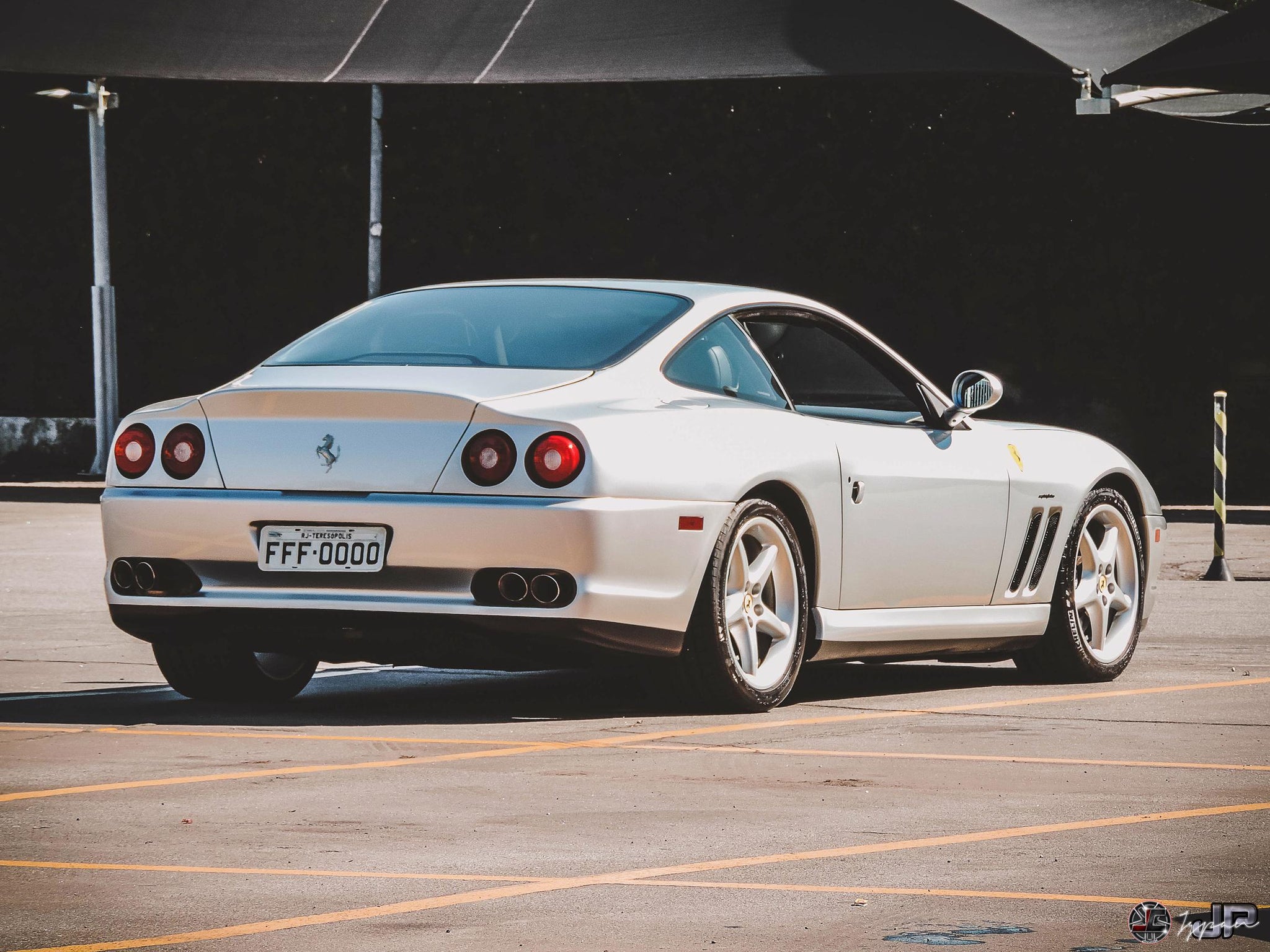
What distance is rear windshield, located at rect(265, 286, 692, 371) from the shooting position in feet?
25.2

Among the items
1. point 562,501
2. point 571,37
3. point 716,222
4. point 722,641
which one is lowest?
point 722,641

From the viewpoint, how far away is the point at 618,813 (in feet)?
18.7

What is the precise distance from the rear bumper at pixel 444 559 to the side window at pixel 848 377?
4.06 feet

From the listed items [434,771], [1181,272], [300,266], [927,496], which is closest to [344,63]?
[300,266]

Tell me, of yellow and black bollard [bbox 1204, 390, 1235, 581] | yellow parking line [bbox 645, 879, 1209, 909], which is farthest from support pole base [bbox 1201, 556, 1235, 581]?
yellow parking line [bbox 645, 879, 1209, 909]

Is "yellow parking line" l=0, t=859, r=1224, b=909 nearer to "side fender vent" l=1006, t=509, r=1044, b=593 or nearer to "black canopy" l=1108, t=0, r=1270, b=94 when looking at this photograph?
"side fender vent" l=1006, t=509, r=1044, b=593

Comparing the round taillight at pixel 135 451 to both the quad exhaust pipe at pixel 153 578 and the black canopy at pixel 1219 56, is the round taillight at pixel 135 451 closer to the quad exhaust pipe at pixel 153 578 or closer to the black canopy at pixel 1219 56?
the quad exhaust pipe at pixel 153 578

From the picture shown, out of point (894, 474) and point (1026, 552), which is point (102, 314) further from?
point (894, 474)

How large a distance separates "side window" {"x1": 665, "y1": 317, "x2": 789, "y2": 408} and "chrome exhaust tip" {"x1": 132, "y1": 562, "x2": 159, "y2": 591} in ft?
5.65

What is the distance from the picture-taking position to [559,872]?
493 centimetres

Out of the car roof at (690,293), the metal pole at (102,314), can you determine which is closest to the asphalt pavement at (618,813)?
the car roof at (690,293)

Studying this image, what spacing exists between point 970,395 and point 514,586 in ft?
7.65

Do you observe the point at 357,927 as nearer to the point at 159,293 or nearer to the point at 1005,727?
the point at 1005,727

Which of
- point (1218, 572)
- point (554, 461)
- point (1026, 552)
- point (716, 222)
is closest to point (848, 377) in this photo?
point (1026, 552)
